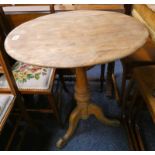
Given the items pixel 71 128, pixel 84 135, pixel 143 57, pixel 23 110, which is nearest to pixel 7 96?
pixel 23 110

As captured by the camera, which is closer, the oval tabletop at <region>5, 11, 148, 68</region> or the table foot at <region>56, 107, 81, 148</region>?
Result: the oval tabletop at <region>5, 11, 148, 68</region>

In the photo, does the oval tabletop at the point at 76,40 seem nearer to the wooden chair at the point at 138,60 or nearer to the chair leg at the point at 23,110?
the wooden chair at the point at 138,60

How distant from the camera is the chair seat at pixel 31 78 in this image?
1284 millimetres

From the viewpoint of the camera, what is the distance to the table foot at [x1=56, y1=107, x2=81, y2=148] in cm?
141

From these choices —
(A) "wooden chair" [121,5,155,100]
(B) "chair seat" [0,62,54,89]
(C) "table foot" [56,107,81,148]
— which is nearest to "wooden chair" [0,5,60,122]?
(B) "chair seat" [0,62,54,89]

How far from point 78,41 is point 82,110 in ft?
2.06

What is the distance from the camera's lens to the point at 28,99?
5.83 ft

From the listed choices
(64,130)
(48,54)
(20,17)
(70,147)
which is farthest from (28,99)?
(48,54)

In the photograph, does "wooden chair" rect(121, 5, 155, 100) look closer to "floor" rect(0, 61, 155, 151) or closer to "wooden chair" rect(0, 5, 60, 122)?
"floor" rect(0, 61, 155, 151)

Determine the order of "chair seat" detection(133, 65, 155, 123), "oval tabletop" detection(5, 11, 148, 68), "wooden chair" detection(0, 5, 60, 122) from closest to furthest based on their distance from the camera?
"oval tabletop" detection(5, 11, 148, 68) → "chair seat" detection(133, 65, 155, 123) → "wooden chair" detection(0, 5, 60, 122)

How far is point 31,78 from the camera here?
4.36ft

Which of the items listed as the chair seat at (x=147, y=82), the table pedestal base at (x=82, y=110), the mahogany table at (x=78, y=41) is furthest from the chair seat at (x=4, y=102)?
the chair seat at (x=147, y=82)

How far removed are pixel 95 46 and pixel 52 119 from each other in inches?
36.7

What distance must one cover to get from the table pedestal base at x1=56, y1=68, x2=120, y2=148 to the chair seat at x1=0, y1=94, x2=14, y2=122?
45 centimetres
